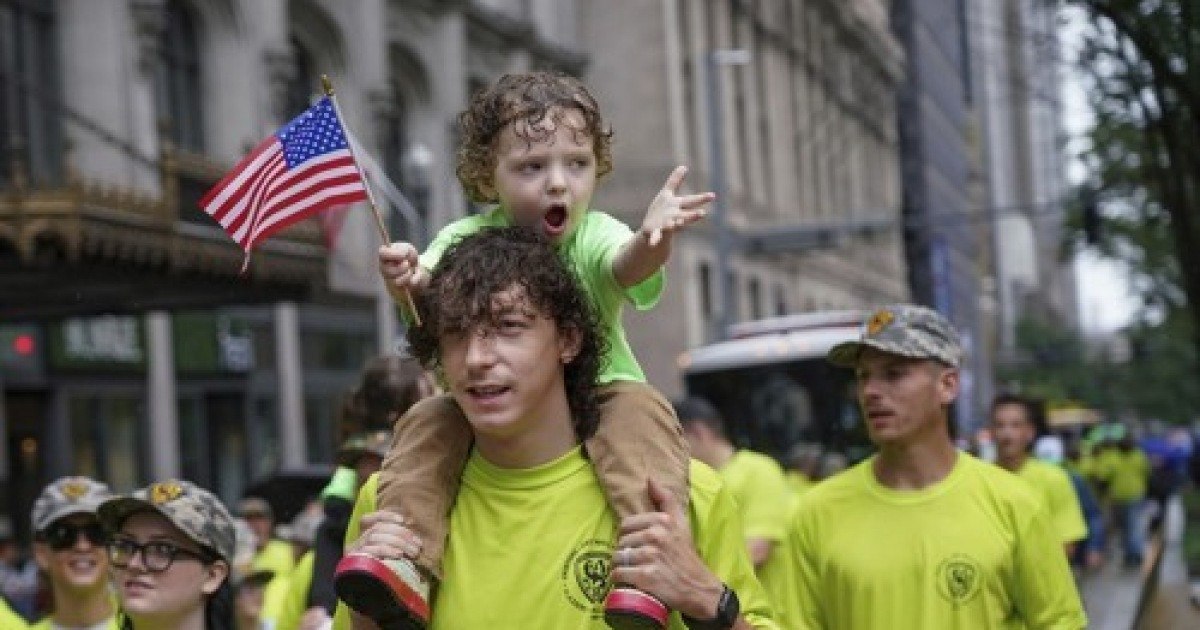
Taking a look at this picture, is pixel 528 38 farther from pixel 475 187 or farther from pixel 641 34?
pixel 475 187

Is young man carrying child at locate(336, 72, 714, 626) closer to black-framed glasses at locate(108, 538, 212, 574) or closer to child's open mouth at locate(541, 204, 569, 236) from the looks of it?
child's open mouth at locate(541, 204, 569, 236)

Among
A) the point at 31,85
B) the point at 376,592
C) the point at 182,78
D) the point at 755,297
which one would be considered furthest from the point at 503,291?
the point at 755,297

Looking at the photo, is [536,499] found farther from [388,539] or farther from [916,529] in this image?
[916,529]

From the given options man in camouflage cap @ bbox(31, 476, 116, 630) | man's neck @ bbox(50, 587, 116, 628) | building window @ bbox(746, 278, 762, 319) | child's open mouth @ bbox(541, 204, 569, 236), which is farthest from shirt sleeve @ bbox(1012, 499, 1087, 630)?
building window @ bbox(746, 278, 762, 319)

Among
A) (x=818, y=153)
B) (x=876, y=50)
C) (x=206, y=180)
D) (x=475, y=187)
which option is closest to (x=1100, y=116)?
(x=206, y=180)

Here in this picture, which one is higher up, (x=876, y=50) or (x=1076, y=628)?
(x=876, y=50)

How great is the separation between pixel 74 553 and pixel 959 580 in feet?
9.71

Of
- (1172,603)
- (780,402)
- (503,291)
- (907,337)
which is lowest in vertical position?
(1172,603)

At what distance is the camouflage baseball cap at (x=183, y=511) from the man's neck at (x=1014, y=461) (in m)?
6.58

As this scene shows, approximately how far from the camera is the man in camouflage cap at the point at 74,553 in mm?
7043

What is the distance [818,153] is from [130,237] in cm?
5346

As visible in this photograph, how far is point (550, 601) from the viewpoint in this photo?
12.9 ft

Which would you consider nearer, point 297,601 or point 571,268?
point 571,268

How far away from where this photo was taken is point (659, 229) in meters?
4.07
